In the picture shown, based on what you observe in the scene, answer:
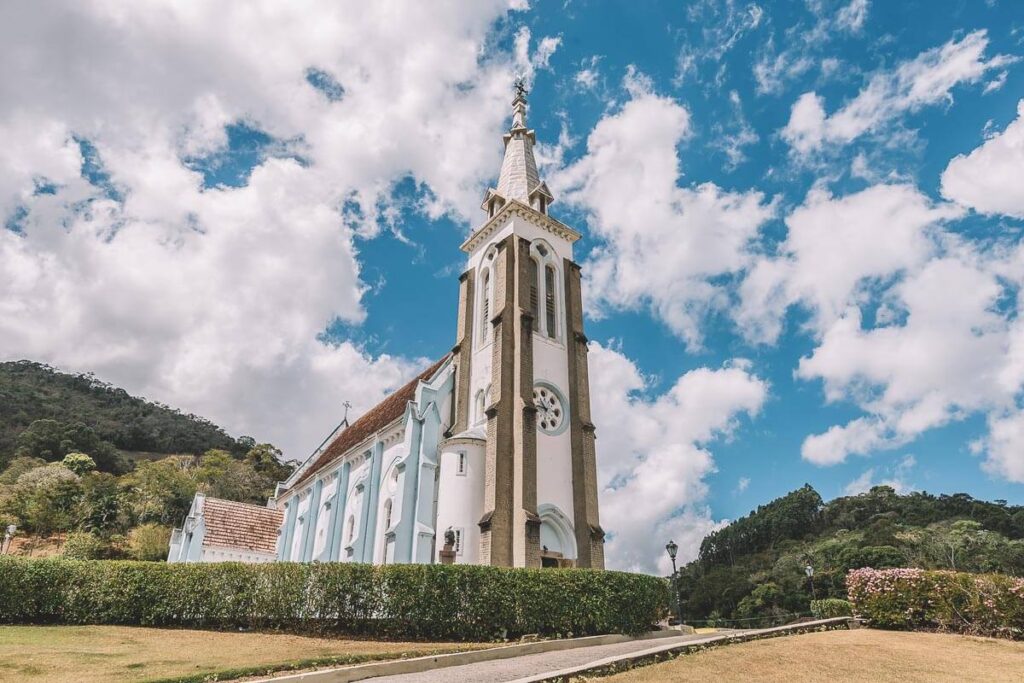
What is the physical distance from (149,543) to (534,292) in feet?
124

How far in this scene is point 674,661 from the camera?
11367 millimetres

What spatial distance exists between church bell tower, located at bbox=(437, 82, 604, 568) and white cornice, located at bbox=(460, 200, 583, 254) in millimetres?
53

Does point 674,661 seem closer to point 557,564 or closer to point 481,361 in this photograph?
point 557,564

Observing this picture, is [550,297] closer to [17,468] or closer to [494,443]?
[494,443]

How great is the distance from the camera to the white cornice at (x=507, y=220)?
29250 millimetres

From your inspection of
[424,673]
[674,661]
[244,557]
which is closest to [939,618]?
[674,661]

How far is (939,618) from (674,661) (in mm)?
8646

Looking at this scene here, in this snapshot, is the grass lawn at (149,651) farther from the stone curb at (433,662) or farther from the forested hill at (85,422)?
the forested hill at (85,422)

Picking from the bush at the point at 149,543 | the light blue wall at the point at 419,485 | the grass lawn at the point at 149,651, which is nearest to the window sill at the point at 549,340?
the light blue wall at the point at 419,485

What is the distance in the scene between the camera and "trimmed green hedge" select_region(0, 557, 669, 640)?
593 inches

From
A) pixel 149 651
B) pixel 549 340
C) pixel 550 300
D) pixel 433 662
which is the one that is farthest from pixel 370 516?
pixel 433 662

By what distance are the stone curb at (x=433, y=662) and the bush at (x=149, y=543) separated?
42397 millimetres

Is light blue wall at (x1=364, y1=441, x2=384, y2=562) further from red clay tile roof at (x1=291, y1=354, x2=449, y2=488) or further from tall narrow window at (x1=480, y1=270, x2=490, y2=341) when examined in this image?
tall narrow window at (x1=480, y1=270, x2=490, y2=341)

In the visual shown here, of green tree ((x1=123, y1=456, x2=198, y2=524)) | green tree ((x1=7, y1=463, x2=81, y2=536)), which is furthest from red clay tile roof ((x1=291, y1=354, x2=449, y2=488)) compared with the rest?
green tree ((x1=7, y1=463, x2=81, y2=536))
